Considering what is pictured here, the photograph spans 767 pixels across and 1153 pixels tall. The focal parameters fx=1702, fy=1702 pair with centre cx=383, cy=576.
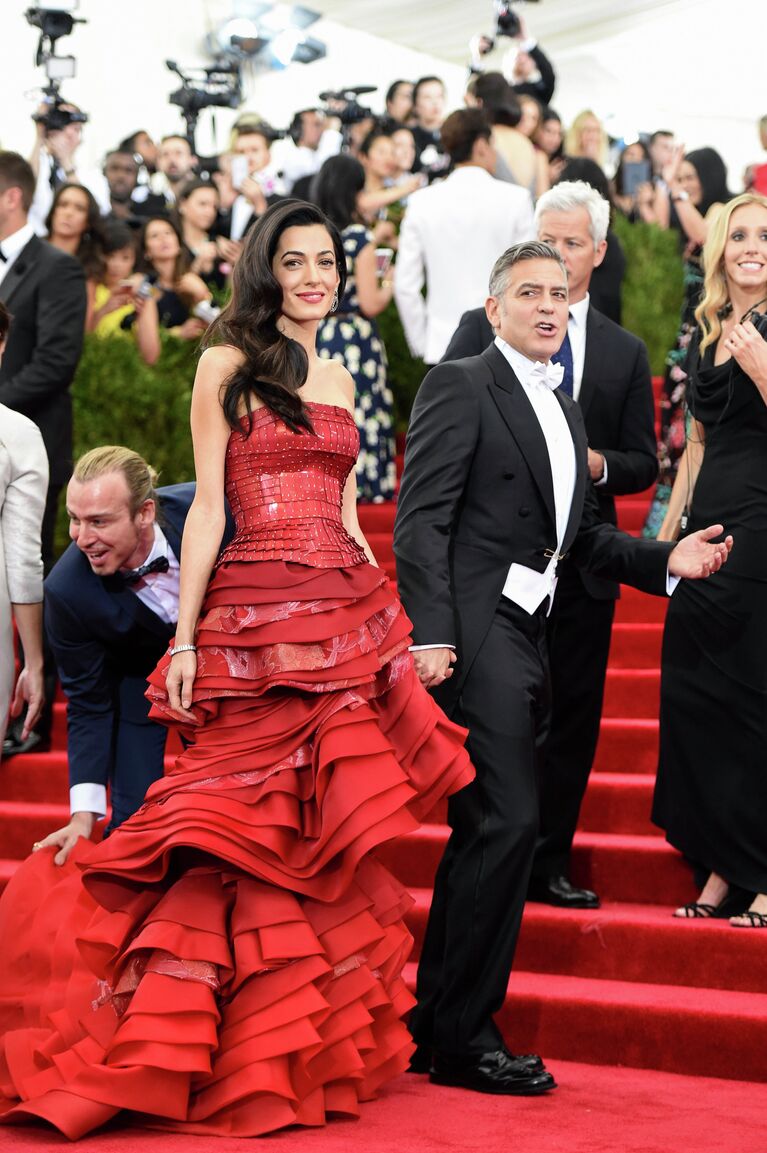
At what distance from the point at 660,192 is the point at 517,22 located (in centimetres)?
163

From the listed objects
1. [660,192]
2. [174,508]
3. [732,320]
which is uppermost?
[660,192]

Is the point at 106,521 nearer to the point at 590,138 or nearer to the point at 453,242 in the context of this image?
the point at 453,242

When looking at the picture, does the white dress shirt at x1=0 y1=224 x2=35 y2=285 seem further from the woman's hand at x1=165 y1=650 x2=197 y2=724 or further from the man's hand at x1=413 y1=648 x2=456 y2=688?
the man's hand at x1=413 y1=648 x2=456 y2=688

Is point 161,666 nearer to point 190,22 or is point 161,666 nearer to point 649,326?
point 649,326

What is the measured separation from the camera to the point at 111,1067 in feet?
11.3

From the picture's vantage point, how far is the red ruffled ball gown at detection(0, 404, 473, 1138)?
137 inches

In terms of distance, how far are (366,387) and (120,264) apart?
1408 millimetres

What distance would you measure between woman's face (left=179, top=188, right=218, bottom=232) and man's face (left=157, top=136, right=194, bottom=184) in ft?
6.19

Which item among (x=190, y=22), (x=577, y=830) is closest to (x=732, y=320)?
(x=577, y=830)

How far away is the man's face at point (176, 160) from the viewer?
11.2 metres

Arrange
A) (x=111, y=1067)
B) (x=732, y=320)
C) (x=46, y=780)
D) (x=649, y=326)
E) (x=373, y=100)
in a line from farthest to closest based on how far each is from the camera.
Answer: (x=373, y=100) < (x=649, y=326) < (x=46, y=780) < (x=732, y=320) < (x=111, y=1067)

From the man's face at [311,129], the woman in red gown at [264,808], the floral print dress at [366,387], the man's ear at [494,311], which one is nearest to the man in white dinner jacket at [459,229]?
the floral print dress at [366,387]

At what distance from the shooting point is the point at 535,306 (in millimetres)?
4000

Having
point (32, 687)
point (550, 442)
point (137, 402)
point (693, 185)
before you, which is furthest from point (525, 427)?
point (693, 185)
